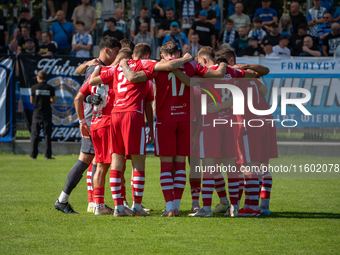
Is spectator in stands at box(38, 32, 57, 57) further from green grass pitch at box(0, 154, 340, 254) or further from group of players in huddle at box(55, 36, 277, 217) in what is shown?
group of players in huddle at box(55, 36, 277, 217)

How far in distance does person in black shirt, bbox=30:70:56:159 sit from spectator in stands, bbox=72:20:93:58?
294 centimetres

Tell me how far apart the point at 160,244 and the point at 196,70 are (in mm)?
2559

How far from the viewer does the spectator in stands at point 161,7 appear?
56.3ft

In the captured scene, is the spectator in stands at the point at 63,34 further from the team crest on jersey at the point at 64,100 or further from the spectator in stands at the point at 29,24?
the team crest on jersey at the point at 64,100

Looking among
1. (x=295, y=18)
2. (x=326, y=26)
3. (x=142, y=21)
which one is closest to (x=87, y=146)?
(x=142, y=21)

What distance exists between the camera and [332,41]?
51.3 ft

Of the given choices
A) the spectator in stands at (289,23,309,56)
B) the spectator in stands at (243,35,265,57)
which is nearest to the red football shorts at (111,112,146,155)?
the spectator in stands at (243,35,265,57)

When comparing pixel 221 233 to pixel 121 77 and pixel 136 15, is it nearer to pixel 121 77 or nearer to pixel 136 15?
pixel 121 77

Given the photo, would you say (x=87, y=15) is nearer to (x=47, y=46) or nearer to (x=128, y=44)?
(x=47, y=46)

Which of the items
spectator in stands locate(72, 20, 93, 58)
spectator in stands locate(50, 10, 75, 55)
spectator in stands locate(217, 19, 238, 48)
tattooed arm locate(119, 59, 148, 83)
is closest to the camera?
tattooed arm locate(119, 59, 148, 83)

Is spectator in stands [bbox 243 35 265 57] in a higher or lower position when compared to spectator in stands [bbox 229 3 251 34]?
lower

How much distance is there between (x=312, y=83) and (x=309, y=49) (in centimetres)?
177

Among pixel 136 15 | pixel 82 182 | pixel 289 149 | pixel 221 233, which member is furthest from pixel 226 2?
pixel 221 233

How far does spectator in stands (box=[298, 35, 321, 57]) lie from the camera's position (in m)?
15.3
